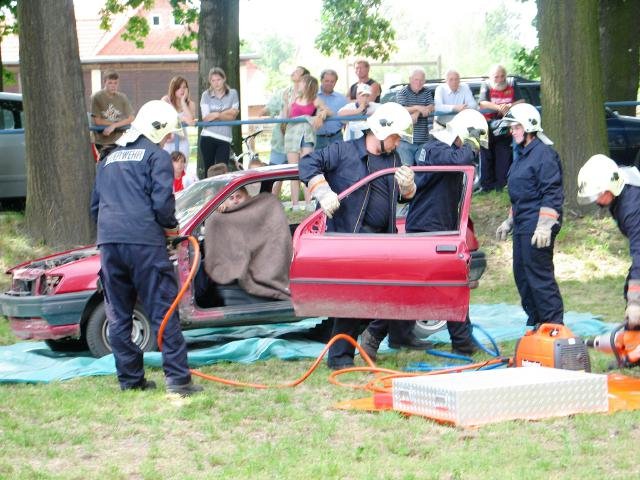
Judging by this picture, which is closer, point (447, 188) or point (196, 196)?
point (447, 188)

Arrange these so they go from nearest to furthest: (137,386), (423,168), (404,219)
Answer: (137,386) < (423,168) < (404,219)

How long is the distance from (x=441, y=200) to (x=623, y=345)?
1.98 metres

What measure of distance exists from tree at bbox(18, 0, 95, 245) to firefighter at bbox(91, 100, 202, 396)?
6133mm

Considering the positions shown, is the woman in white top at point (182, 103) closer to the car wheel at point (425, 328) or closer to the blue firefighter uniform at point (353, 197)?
the car wheel at point (425, 328)

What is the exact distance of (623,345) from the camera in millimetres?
7500

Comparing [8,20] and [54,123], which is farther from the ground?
[8,20]

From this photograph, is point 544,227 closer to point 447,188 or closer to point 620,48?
point 447,188

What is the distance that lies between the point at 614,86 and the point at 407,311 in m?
12.6

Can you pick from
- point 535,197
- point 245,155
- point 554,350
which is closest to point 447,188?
point 535,197

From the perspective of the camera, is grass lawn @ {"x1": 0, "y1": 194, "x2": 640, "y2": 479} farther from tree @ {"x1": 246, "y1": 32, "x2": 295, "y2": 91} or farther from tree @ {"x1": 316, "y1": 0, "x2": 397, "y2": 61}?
tree @ {"x1": 246, "y1": 32, "x2": 295, "y2": 91}

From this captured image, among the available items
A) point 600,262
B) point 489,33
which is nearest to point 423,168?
point 600,262

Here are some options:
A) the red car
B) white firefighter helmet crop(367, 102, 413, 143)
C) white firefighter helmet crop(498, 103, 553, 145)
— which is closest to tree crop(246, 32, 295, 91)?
the red car

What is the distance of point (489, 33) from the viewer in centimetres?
12338

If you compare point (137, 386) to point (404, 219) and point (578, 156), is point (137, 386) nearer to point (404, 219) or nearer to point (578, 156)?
point (404, 219)
